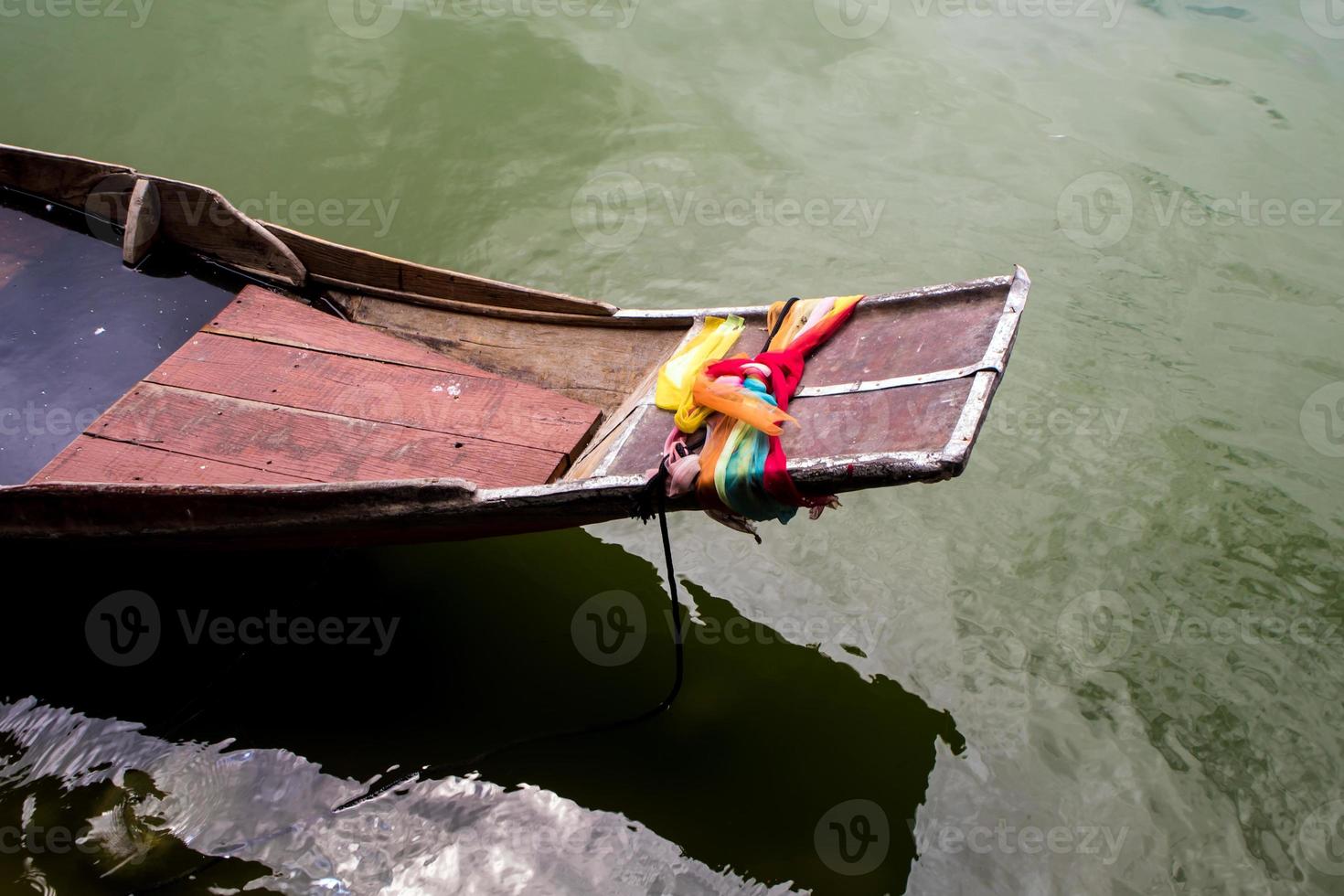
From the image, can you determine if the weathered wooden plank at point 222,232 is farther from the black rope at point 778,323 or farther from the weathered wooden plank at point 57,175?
the black rope at point 778,323

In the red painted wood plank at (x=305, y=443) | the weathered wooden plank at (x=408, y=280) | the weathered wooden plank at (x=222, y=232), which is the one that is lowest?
the red painted wood plank at (x=305, y=443)

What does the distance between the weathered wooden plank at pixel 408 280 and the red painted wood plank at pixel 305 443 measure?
0.72 metres

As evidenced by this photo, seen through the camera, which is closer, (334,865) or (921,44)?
(334,865)

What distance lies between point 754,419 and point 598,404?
1.16m

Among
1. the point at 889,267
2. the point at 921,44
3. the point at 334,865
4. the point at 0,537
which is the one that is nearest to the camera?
the point at 334,865

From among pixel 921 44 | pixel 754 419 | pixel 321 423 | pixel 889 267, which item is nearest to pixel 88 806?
pixel 321 423

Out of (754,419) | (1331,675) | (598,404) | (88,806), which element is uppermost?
(754,419)

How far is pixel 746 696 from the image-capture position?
13.2ft

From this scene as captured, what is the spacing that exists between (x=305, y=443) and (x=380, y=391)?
0.38 metres

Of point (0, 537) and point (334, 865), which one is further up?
point (0, 537)

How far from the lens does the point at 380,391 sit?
4230 millimetres

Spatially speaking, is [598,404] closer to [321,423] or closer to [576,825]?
[321,423]

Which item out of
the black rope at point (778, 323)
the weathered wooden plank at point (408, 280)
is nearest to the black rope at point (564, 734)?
the black rope at point (778, 323)

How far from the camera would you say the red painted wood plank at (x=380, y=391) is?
4.04 m
